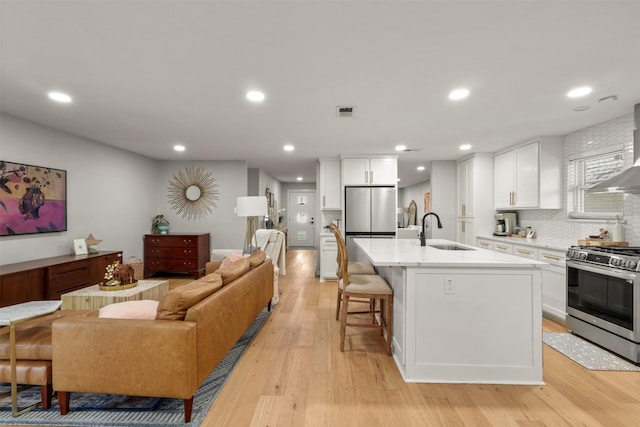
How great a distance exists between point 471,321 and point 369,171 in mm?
3484

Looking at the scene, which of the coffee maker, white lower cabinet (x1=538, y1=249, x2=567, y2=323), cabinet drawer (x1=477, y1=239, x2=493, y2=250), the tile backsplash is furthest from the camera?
the coffee maker

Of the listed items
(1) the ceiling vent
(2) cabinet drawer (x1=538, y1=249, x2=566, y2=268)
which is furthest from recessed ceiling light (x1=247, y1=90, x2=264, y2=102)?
(2) cabinet drawer (x1=538, y1=249, x2=566, y2=268)

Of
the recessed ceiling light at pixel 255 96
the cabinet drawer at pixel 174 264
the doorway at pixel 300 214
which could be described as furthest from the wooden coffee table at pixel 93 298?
the doorway at pixel 300 214

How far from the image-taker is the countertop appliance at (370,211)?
5.20m

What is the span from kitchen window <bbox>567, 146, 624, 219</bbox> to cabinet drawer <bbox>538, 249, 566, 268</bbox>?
72cm

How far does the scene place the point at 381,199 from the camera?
521 centimetres

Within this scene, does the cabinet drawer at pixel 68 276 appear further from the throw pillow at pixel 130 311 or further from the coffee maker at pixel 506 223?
the coffee maker at pixel 506 223

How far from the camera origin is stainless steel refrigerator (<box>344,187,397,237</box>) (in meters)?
5.20

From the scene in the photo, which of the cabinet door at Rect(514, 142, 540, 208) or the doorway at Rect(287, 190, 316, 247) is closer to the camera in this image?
the cabinet door at Rect(514, 142, 540, 208)

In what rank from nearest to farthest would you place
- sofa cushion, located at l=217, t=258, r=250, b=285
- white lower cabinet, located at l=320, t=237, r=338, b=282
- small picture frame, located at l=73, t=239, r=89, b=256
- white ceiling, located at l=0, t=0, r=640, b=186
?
1. white ceiling, located at l=0, t=0, r=640, b=186
2. sofa cushion, located at l=217, t=258, r=250, b=285
3. small picture frame, located at l=73, t=239, r=89, b=256
4. white lower cabinet, located at l=320, t=237, r=338, b=282

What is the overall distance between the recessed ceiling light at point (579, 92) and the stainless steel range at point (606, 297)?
1450 millimetres

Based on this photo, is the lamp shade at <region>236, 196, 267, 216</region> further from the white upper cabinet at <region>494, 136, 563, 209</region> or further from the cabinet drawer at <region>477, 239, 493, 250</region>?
the white upper cabinet at <region>494, 136, 563, 209</region>

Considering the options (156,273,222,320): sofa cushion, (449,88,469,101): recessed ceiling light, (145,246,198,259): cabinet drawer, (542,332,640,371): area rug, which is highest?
(449,88,469,101): recessed ceiling light

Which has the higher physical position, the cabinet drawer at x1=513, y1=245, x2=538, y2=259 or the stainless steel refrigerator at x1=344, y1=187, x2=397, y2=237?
the stainless steel refrigerator at x1=344, y1=187, x2=397, y2=237
